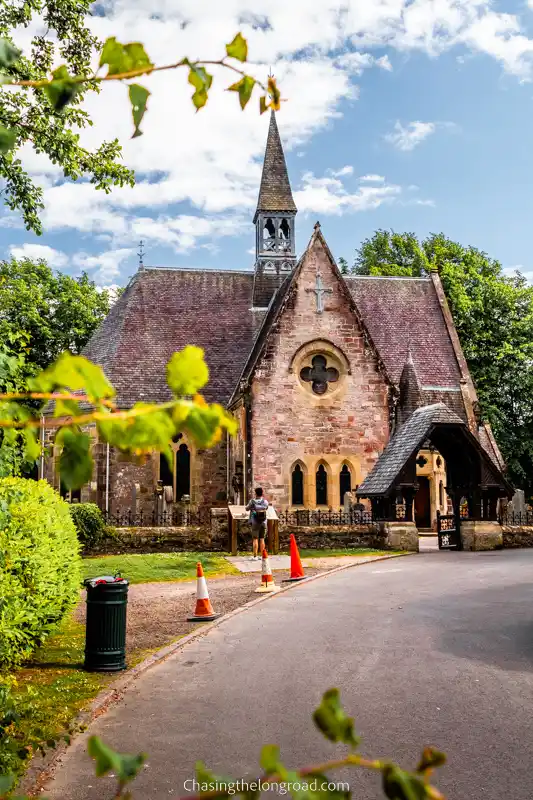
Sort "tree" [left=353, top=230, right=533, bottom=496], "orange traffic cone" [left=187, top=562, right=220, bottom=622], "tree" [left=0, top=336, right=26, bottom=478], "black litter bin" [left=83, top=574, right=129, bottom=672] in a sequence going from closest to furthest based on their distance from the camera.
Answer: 1. "tree" [left=0, top=336, right=26, bottom=478]
2. "black litter bin" [left=83, top=574, right=129, bottom=672]
3. "orange traffic cone" [left=187, top=562, right=220, bottom=622]
4. "tree" [left=353, top=230, right=533, bottom=496]

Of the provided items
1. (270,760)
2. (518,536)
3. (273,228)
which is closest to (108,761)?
(270,760)

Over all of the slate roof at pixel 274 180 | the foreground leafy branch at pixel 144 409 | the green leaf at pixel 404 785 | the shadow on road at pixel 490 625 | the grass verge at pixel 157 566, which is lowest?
the shadow on road at pixel 490 625

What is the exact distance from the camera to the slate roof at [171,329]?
107 feet

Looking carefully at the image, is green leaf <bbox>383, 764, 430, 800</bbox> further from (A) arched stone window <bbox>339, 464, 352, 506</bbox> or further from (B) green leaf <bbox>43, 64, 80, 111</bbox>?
(A) arched stone window <bbox>339, 464, 352, 506</bbox>

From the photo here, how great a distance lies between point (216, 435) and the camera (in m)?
1.64

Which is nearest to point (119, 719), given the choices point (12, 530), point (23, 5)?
point (12, 530)

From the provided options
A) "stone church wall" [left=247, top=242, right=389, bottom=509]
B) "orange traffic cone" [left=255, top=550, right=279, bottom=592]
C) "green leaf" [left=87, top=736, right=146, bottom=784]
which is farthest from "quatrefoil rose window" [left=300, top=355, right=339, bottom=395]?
"green leaf" [left=87, top=736, right=146, bottom=784]

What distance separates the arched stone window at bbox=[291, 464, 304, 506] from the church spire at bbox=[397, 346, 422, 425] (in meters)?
4.29

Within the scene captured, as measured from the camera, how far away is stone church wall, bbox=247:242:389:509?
95.6 feet

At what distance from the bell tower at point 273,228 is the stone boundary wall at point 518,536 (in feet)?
57.6

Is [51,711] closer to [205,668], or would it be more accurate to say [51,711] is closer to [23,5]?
[205,668]

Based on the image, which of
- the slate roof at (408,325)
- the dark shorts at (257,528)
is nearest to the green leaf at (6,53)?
the dark shorts at (257,528)

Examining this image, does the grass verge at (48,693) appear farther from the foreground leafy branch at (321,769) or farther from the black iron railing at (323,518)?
the black iron railing at (323,518)

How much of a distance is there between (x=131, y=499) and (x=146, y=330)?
7.99 meters
